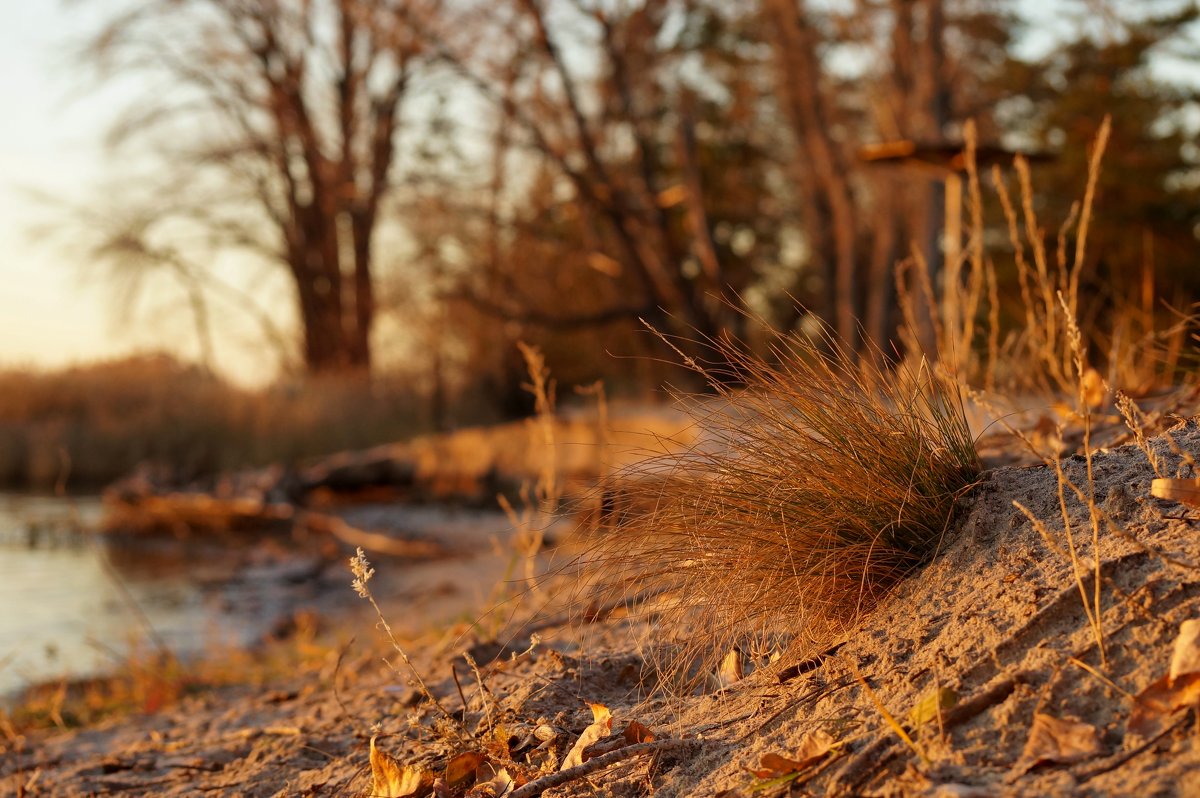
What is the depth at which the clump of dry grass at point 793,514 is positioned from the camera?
198 centimetres

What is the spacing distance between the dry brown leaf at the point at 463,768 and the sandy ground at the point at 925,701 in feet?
0.11

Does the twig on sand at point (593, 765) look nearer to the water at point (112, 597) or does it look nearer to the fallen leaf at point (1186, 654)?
the fallen leaf at point (1186, 654)

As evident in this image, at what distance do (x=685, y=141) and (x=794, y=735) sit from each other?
1078 cm

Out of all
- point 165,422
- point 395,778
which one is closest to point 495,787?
point 395,778

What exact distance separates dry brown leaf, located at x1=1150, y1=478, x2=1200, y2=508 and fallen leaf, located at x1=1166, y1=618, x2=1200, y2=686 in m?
0.35

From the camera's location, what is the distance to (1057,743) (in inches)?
54.9

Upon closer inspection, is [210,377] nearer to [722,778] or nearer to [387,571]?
[387,571]

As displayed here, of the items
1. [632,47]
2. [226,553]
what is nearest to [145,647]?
[226,553]

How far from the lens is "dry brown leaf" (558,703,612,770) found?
1810 mm

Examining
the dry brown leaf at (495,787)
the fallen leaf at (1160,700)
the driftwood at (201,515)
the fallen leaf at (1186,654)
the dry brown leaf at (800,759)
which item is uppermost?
the fallen leaf at (1186,654)

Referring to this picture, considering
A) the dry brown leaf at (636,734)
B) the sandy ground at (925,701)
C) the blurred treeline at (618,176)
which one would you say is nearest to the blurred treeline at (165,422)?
the blurred treeline at (618,176)

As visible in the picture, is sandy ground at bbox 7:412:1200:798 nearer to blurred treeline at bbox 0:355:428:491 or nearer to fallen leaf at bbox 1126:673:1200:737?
fallen leaf at bbox 1126:673:1200:737

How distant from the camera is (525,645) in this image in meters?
2.86

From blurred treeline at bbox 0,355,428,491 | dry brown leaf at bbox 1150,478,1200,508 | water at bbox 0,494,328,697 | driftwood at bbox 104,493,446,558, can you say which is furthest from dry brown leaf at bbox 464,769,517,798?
blurred treeline at bbox 0,355,428,491
